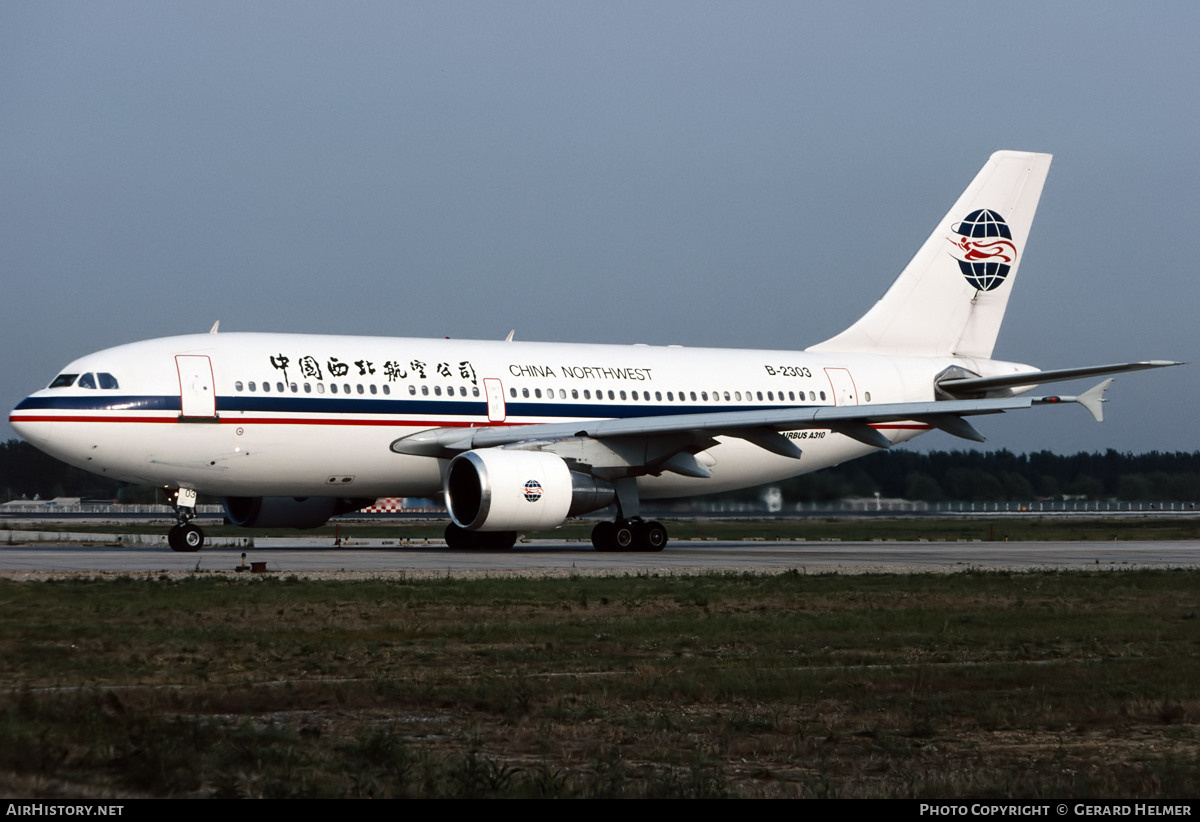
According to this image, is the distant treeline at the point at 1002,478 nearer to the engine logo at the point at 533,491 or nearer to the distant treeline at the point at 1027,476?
the distant treeline at the point at 1027,476

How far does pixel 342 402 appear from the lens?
25.1 m

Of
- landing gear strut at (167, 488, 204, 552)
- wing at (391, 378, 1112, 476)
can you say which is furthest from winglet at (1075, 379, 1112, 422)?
landing gear strut at (167, 488, 204, 552)

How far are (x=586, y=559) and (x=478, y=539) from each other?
541 cm

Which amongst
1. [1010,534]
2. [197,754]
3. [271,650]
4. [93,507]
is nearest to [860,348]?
[1010,534]

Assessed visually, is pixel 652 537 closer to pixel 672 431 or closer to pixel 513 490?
pixel 672 431

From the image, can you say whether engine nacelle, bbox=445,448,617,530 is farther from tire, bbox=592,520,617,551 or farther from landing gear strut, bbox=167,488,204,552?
landing gear strut, bbox=167,488,204,552

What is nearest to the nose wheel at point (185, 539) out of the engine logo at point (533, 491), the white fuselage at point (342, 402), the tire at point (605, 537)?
the white fuselage at point (342, 402)

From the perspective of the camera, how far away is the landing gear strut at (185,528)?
80.8 feet

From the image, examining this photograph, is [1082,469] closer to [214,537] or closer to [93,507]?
[214,537]

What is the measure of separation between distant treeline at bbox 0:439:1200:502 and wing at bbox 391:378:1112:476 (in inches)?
265

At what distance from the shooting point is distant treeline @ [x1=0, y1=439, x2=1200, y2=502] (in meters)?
34.2

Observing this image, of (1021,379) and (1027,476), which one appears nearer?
(1021,379)

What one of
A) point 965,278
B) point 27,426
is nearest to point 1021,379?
point 965,278

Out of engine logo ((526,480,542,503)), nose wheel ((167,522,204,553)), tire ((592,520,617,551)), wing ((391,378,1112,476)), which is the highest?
wing ((391,378,1112,476))
